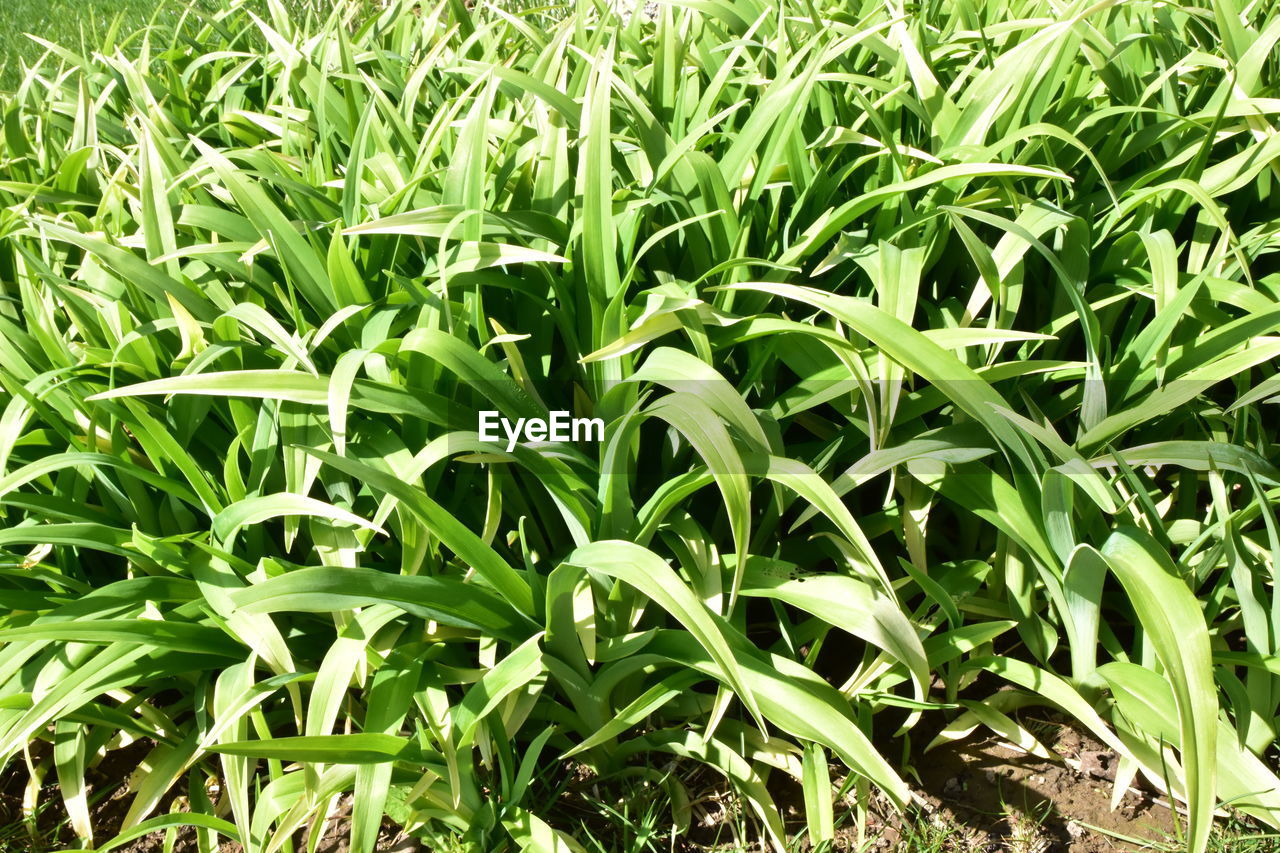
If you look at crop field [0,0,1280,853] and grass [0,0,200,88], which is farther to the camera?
grass [0,0,200,88]

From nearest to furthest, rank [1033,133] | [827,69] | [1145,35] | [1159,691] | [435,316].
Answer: [1159,691] < [435,316] < [1033,133] < [1145,35] < [827,69]

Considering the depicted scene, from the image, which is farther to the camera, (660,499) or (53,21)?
(53,21)

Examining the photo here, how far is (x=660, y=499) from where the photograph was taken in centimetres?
115

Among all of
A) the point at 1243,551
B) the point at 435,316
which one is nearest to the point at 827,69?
the point at 435,316

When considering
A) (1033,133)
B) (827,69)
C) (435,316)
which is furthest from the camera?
(827,69)

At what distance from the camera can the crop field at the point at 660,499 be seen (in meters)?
1.11

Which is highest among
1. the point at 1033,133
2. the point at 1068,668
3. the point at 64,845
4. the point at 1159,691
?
the point at 1033,133

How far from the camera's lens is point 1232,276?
1508 millimetres

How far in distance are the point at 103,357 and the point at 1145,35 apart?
1658 mm

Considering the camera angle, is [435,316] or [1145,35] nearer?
[435,316]

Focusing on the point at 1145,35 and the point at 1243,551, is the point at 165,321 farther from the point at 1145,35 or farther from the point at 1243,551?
the point at 1145,35

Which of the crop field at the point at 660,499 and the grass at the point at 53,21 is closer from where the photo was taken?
the crop field at the point at 660,499

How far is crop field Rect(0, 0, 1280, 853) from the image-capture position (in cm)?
111

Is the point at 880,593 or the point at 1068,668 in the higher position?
the point at 880,593
